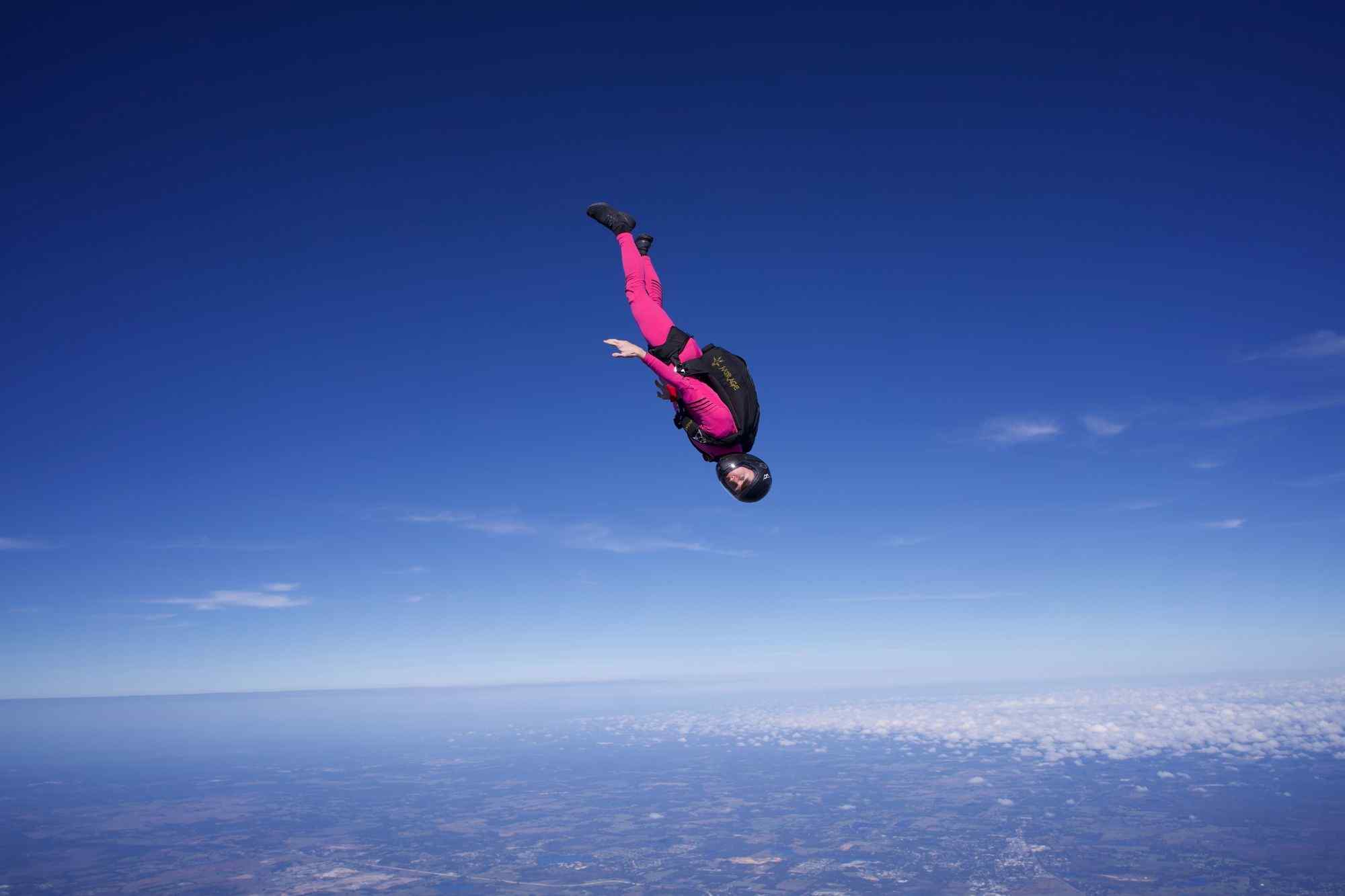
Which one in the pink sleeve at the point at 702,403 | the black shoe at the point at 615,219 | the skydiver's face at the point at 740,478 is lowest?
the skydiver's face at the point at 740,478

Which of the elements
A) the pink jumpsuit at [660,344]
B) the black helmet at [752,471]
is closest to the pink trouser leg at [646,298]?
the pink jumpsuit at [660,344]

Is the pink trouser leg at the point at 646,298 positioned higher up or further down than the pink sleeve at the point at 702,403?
higher up

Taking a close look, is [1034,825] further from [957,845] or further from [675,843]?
[675,843]

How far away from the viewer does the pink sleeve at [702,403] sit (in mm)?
7289

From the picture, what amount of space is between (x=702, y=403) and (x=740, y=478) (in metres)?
0.95

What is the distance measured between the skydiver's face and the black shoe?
3.30 m

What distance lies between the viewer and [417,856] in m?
184

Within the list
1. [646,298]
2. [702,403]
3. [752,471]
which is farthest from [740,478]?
[646,298]

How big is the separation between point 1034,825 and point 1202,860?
42.5 metres

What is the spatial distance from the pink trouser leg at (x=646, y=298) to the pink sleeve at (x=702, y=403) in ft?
1.40

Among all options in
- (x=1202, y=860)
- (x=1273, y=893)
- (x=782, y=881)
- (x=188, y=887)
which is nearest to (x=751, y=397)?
(x=782, y=881)

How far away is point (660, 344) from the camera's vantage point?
766cm

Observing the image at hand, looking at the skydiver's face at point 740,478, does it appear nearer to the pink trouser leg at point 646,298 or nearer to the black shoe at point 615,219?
the pink trouser leg at point 646,298

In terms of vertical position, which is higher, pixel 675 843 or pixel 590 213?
pixel 590 213
